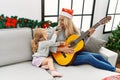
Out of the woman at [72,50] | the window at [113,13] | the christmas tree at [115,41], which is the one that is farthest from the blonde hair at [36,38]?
the window at [113,13]

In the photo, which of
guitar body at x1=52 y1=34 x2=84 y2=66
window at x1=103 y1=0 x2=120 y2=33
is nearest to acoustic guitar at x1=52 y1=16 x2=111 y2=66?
guitar body at x1=52 y1=34 x2=84 y2=66

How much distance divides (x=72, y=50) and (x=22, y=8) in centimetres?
89

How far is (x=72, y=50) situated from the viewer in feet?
7.05

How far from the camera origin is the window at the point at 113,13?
343 cm

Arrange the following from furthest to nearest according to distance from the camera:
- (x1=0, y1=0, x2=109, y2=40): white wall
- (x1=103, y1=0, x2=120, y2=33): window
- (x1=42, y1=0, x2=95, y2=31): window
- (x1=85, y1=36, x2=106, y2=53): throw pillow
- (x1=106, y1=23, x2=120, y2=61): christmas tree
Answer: (x1=103, y1=0, x2=120, y2=33): window, (x1=106, y1=23, x2=120, y2=61): christmas tree, (x1=42, y1=0, x2=95, y2=31): window, (x1=85, y1=36, x2=106, y2=53): throw pillow, (x1=0, y1=0, x2=109, y2=40): white wall

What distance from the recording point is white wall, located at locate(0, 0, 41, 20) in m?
2.19

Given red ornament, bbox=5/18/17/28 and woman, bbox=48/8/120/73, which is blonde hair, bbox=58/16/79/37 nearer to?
woman, bbox=48/8/120/73

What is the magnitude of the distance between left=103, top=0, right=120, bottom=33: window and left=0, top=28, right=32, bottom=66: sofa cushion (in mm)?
1921

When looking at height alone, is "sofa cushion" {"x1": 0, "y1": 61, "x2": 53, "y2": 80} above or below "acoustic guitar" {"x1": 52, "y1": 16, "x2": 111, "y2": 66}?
below

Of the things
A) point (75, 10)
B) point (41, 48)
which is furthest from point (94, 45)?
point (75, 10)

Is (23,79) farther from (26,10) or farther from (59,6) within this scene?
(59,6)

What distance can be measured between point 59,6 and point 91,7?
0.71m

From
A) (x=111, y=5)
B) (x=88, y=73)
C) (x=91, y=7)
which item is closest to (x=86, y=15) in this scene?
(x=91, y=7)

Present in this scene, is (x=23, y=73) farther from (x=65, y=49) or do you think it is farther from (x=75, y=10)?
(x=75, y=10)
